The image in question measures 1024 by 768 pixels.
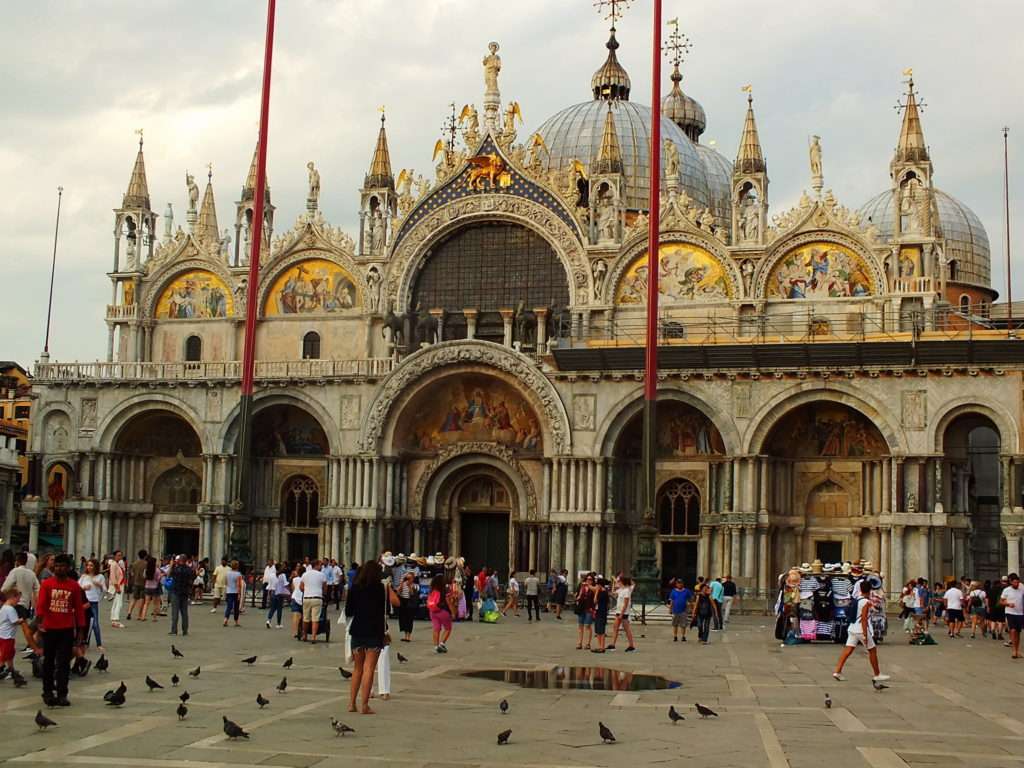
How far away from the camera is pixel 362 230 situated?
58.3 m

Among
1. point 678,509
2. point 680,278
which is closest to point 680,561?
point 678,509

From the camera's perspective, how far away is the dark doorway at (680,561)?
172ft

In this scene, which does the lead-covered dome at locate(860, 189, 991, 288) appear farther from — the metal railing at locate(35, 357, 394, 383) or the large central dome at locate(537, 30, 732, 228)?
the metal railing at locate(35, 357, 394, 383)

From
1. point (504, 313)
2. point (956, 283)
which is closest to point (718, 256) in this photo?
point (504, 313)

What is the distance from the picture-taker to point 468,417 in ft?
180

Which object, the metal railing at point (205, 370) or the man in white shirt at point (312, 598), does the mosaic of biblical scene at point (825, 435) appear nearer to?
the metal railing at point (205, 370)

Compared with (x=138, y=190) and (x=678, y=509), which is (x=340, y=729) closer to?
(x=678, y=509)

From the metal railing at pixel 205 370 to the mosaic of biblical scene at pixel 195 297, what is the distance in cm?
334

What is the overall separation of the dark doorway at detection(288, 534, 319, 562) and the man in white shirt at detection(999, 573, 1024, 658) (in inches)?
1275

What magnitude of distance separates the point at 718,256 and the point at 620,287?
3896 millimetres

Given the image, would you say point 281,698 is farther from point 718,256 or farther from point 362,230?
point 362,230

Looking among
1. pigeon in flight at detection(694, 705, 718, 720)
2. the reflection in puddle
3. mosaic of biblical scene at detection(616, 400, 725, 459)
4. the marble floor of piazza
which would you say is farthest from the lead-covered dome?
pigeon in flight at detection(694, 705, 718, 720)

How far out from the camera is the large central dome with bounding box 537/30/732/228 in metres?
67.3

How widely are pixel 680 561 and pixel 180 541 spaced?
2111 cm
